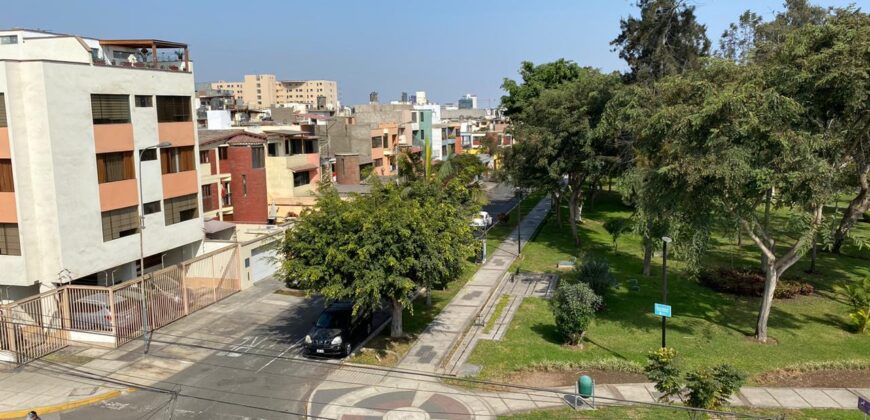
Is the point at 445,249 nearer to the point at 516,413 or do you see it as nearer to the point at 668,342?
the point at 516,413

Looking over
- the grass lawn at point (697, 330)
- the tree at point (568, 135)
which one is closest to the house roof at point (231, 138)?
the tree at point (568, 135)

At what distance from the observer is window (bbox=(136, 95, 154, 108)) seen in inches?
1182

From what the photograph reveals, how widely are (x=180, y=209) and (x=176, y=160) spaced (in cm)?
255

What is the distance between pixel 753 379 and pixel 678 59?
2938 centimetres

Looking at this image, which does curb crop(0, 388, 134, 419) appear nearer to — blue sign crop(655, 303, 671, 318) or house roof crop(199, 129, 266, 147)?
blue sign crop(655, 303, 671, 318)

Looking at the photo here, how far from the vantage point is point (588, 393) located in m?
19.0

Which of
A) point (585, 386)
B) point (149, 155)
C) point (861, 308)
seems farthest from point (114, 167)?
point (861, 308)

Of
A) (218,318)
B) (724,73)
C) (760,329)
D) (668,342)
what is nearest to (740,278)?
(760,329)

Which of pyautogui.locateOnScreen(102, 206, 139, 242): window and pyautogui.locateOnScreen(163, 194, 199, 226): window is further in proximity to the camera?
pyautogui.locateOnScreen(163, 194, 199, 226): window

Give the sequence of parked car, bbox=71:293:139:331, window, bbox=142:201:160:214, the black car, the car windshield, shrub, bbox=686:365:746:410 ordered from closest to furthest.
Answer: shrub, bbox=686:365:746:410
the black car
the car windshield
parked car, bbox=71:293:139:331
window, bbox=142:201:160:214

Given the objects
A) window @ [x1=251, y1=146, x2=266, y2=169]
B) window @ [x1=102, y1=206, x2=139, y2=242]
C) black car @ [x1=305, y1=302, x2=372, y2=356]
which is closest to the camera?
black car @ [x1=305, y1=302, x2=372, y2=356]

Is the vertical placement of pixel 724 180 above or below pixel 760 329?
above

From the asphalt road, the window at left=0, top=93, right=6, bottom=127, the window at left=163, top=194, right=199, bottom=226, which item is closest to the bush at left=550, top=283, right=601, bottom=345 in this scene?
the asphalt road

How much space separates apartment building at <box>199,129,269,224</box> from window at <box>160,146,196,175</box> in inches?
252
